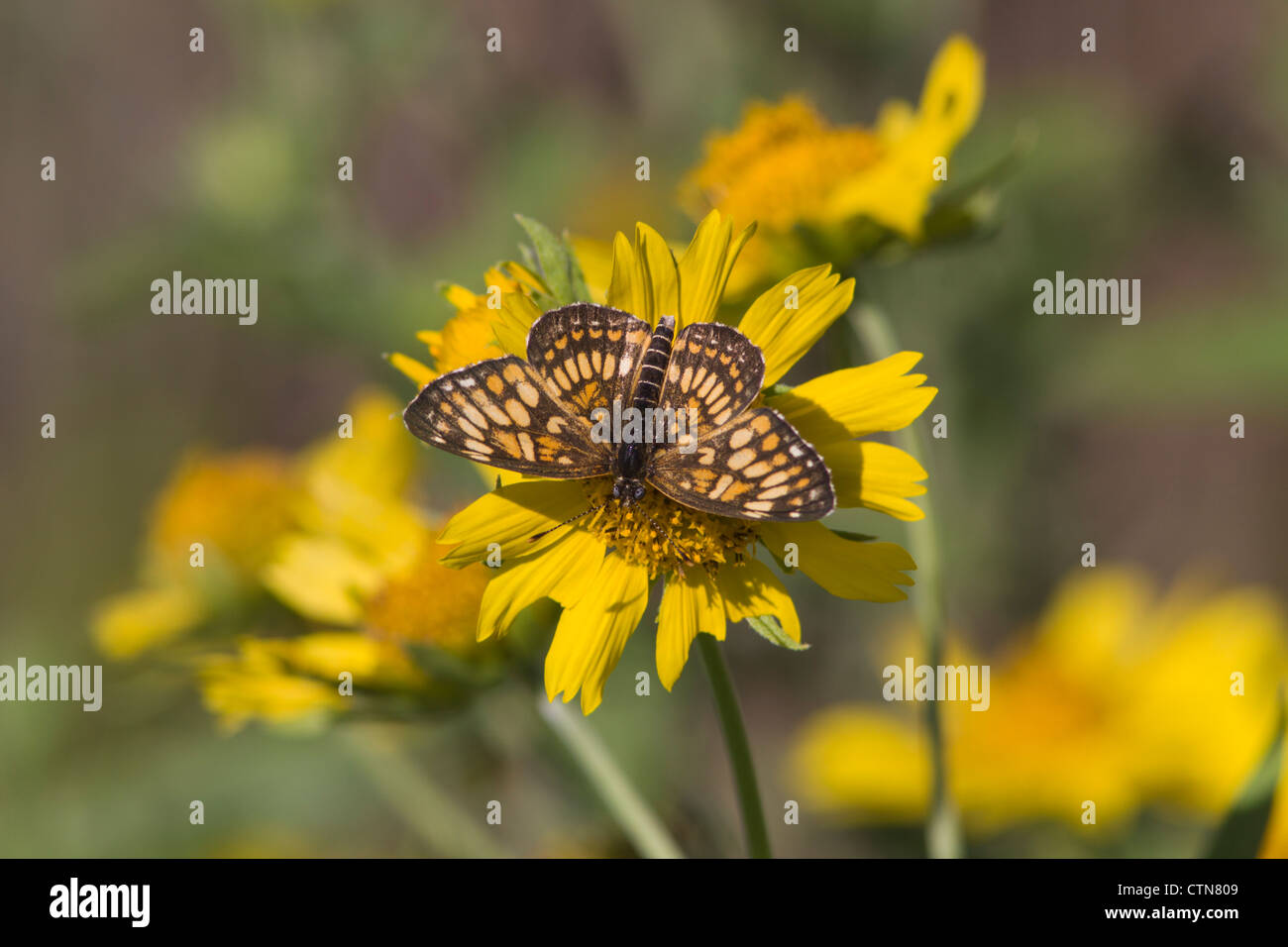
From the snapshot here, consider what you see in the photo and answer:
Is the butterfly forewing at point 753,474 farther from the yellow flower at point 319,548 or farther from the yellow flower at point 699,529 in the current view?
the yellow flower at point 319,548

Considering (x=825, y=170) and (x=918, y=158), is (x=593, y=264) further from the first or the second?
(x=918, y=158)

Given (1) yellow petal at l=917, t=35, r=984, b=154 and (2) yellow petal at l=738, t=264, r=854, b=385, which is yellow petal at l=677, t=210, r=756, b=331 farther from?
(1) yellow petal at l=917, t=35, r=984, b=154

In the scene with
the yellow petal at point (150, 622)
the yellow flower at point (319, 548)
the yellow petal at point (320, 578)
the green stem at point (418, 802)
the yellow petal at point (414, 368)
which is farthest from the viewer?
the yellow petal at point (150, 622)

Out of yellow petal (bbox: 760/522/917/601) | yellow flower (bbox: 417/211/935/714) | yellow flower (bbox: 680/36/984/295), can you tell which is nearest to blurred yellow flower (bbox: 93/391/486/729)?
yellow flower (bbox: 417/211/935/714)

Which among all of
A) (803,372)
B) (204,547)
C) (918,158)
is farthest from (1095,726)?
(204,547)

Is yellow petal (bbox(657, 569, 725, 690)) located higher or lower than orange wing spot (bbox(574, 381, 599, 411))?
lower

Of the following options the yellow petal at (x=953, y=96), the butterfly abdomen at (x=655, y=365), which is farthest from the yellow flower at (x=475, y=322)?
the yellow petal at (x=953, y=96)
